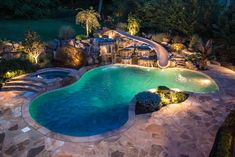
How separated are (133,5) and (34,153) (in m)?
23.2

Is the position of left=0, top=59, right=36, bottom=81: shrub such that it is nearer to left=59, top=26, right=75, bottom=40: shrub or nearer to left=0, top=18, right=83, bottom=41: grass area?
left=59, top=26, right=75, bottom=40: shrub

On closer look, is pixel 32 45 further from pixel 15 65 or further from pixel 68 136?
pixel 68 136

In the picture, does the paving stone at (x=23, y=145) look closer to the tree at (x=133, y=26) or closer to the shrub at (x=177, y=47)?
the shrub at (x=177, y=47)

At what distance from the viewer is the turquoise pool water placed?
35.6 feet

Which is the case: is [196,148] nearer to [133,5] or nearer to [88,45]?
[88,45]

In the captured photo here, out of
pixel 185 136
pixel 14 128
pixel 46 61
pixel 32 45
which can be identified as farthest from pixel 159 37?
pixel 14 128

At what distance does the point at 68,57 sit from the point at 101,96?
17.5ft

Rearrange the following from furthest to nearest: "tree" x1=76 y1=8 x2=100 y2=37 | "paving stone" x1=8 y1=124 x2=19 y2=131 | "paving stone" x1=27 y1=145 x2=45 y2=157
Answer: "tree" x1=76 y1=8 x2=100 y2=37
"paving stone" x1=8 y1=124 x2=19 y2=131
"paving stone" x1=27 y1=145 x2=45 y2=157

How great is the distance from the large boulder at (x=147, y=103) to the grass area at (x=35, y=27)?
→ 46.6 feet

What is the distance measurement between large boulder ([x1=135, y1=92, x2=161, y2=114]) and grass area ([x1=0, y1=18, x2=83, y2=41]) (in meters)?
14.2

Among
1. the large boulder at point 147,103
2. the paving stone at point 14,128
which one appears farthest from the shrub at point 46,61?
the large boulder at point 147,103

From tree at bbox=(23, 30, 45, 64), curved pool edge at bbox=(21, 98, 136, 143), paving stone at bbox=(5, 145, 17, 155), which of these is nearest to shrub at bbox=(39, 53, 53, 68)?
tree at bbox=(23, 30, 45, 64)

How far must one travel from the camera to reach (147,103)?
11.3 meters

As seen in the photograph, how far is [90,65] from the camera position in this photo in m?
18.0
